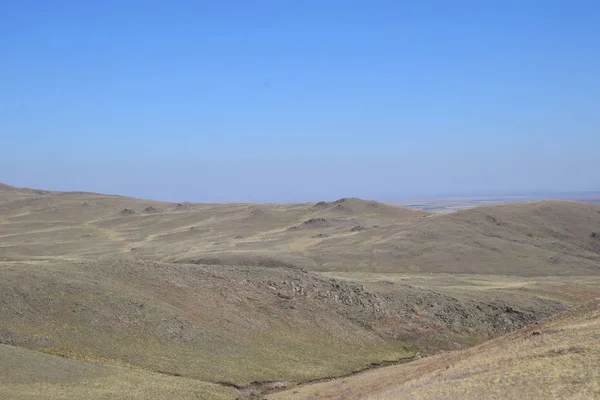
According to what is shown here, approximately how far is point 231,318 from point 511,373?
30064 millimetres

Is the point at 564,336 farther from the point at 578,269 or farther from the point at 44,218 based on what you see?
the point at 44,218

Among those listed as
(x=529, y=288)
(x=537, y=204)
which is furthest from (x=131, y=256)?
(x=537, y=204)

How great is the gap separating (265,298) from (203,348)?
12.8 meters

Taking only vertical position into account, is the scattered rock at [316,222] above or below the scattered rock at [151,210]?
below

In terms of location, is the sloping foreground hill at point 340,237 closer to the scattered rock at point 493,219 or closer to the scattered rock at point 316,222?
the scattered rock at point 493,219

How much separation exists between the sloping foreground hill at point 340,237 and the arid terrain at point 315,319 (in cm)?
55

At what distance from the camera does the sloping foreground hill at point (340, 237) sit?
99625 millimetres

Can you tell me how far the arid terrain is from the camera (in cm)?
3169

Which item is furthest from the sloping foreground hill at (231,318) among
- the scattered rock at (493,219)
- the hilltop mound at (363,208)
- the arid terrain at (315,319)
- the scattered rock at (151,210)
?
the scattered rock at (151,210)

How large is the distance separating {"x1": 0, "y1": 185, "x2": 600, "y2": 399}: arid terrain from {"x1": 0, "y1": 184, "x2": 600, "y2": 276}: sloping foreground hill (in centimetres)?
55

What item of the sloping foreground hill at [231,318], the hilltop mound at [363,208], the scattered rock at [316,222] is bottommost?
the sloping foreground hill at [231,318]

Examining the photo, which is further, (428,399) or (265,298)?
(265,298)

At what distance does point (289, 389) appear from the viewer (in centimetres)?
4016

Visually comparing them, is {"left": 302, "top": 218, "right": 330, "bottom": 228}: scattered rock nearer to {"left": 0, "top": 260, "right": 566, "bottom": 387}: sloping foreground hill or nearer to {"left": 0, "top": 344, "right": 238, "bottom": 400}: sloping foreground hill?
{"left": 0, "top": 260, "right": 566, "bottom": 387}: sloping foreground hill
